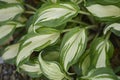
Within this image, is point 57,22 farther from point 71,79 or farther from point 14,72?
point 14,72

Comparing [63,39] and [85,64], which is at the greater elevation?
[63,39]

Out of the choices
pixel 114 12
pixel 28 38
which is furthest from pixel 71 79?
pixel 114 12

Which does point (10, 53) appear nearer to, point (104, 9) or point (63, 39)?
point (63, 39)

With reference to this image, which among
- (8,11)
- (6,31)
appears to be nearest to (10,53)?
(6,31)

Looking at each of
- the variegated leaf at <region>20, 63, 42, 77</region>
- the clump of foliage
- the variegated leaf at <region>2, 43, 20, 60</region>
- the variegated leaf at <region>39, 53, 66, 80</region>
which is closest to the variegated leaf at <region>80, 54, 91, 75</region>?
the clump of foliage

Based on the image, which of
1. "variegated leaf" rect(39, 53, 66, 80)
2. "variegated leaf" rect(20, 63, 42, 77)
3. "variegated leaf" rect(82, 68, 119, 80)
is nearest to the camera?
"variegated leaf" rect(82, 68, 119, 80)

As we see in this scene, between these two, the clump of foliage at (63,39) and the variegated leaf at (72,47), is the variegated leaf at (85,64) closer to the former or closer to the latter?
the clump of foliage at (63,39)

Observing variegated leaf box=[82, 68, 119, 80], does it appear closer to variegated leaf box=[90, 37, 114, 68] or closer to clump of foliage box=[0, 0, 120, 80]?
clump of foliage box=[0, 0, 120, 80]
